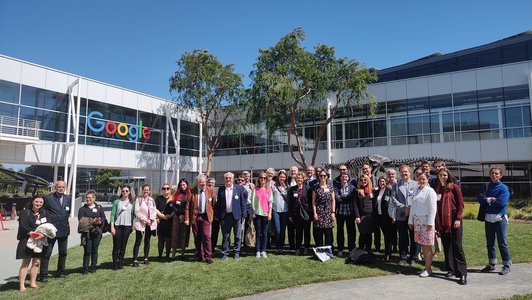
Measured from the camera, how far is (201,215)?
7.92 m

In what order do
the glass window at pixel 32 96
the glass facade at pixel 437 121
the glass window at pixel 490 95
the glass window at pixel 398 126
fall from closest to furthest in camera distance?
the glass window at pixel 32 96
the glass facade at pixel 437 121
the glass window at pixel 490 95
the glass window at pixel 398 126

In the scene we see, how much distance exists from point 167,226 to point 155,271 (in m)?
1.16

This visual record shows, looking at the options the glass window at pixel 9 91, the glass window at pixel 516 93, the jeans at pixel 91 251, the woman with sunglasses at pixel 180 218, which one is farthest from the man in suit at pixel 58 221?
the glass window at pixel 516 93

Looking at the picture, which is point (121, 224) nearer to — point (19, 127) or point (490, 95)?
point (19, 127)

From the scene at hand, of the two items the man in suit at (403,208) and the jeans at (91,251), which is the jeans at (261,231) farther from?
the jeans at (91,251)

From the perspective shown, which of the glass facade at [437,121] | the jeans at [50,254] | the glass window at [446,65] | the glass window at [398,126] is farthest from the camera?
the glass window at [446,65]

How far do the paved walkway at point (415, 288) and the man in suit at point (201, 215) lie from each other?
8.16ft

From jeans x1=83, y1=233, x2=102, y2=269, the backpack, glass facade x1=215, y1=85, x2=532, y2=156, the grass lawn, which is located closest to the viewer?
the grass lawn

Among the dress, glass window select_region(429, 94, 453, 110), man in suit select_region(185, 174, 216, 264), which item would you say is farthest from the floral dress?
glass window select_region(429, 94, 453, 110)

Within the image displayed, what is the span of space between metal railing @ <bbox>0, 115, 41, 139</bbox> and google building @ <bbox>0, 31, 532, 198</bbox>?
0.06 m

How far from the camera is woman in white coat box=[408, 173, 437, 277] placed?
6.29m

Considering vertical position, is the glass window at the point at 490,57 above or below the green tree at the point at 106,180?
above

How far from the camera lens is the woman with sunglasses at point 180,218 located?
318 inches

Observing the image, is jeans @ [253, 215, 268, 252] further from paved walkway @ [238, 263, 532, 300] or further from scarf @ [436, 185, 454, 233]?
scarf @ [436, 185, 454, 233]
